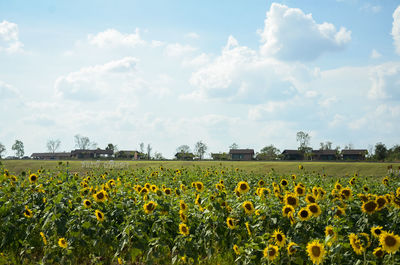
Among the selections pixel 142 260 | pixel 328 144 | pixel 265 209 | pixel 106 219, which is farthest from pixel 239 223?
pixel 328 144

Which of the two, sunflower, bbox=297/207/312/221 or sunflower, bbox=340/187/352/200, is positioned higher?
sunflower, bbox=340/187/352/200

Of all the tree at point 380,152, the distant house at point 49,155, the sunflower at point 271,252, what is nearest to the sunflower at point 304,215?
the sunflower at point 271,252

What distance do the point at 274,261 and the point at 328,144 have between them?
441ft

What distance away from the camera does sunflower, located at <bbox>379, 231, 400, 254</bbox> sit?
183 inches

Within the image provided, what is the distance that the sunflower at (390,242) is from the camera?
4652mm

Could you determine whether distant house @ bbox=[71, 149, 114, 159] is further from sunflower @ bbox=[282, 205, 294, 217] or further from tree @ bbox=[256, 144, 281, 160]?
sunflower @ bbox=[282, 205, 294, 217]

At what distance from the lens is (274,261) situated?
5.19 m

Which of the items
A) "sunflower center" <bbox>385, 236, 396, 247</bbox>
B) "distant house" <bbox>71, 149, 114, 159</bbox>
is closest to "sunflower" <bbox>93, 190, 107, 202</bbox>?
"sunflower center" <bbox>385, 236, 396, 247</bbox>

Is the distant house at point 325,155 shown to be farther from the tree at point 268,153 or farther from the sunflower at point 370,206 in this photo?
the sunflower at point 370,206

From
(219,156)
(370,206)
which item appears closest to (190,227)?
(370,206)

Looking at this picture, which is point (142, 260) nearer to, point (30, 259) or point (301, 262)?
point (30, 259)

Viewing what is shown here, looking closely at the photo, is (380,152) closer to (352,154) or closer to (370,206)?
(352,154)

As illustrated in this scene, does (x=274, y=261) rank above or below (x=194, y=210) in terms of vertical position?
below

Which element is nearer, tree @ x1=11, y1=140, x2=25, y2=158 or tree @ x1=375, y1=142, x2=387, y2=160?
tree @ x1=375, y1=142, x2=387, y2=160
